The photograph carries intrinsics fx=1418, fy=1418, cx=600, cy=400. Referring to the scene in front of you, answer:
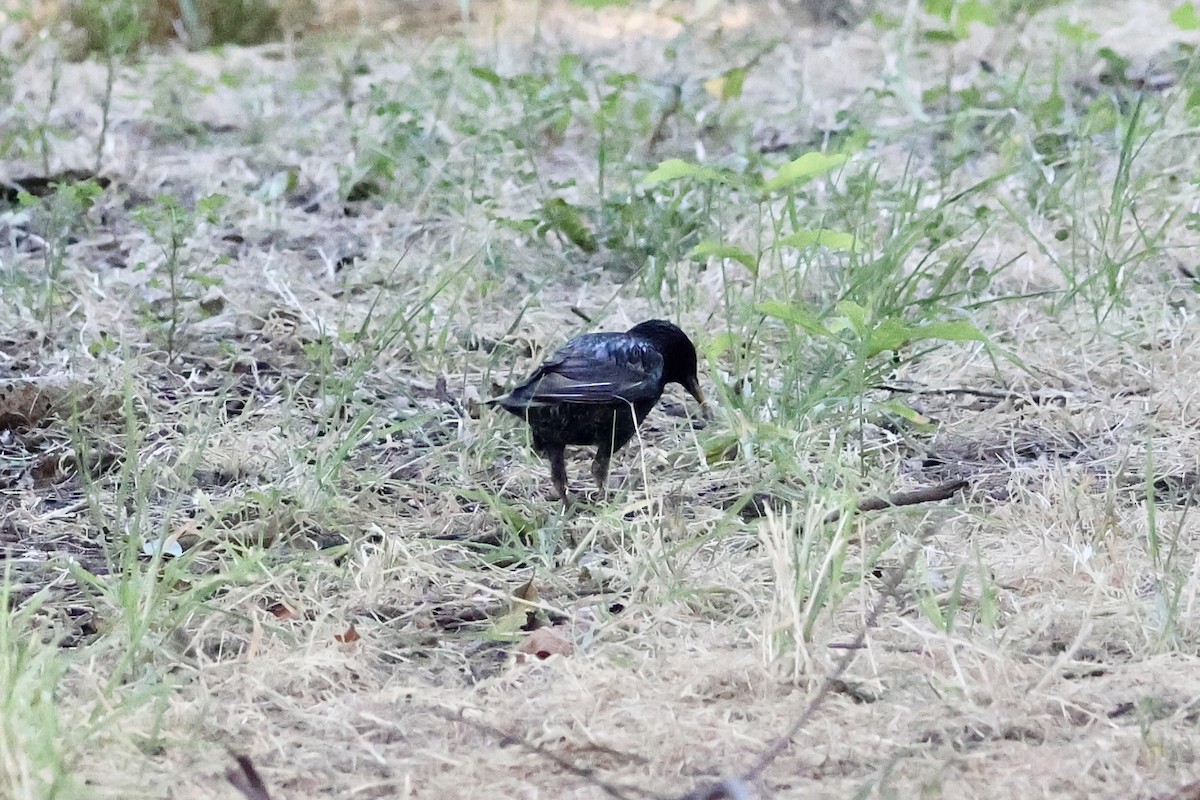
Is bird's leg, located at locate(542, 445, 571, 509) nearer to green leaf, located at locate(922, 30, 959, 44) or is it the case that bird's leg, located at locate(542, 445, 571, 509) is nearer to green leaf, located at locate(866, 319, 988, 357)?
green leaf, located at locate(866, 319, 988, 357)

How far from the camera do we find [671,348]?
3512 mm

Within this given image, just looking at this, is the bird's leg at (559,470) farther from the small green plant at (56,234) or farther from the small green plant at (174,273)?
the small green plant at (56,234)

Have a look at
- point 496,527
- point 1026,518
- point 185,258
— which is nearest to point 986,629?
point 1026,518

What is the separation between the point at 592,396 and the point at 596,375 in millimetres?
77

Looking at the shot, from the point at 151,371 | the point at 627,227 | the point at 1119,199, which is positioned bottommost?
the point at 151,371

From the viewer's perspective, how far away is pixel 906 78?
6.12 m

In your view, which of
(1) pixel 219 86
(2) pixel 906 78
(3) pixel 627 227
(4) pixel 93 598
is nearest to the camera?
(4) pixel 93 598

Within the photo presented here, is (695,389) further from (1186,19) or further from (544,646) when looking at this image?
(1186,19)

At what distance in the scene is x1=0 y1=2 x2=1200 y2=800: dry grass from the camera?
2.17 m

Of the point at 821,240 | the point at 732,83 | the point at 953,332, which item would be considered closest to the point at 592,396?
the point at 821,240

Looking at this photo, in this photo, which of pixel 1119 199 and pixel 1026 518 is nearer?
pixel 1026 518

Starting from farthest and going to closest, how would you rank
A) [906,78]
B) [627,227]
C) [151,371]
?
[906,78] < [627,227] < [151,371]

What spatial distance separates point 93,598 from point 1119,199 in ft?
9.91

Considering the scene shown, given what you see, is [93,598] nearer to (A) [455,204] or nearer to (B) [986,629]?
(B) [986,629]
